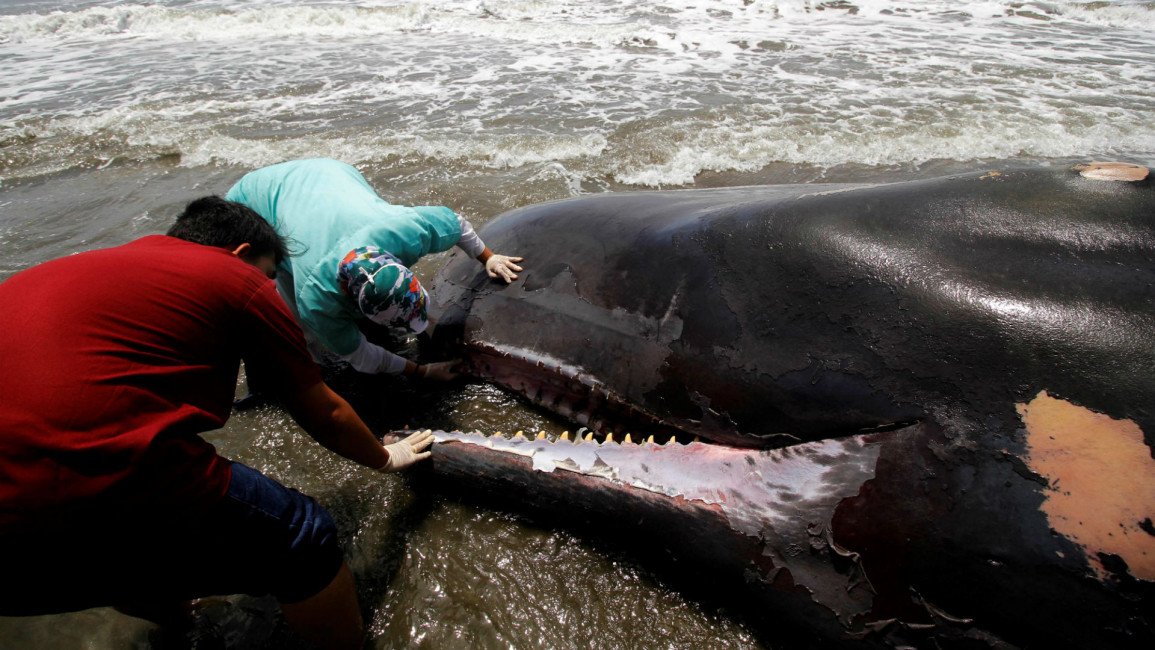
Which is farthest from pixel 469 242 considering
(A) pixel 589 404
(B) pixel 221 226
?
(B) pixel 221 226

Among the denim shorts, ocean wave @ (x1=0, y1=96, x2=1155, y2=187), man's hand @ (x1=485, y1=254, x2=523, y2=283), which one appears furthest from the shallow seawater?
the denim shorts

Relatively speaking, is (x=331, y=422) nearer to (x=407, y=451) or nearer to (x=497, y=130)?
(x=407, y=451)

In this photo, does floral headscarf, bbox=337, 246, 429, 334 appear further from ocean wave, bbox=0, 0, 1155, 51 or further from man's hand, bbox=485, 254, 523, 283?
ocean wave, bbox=0, 0, 1155, 51

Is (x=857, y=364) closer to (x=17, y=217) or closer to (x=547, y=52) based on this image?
(x=17, y=217)

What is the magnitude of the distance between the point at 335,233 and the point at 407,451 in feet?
4.01

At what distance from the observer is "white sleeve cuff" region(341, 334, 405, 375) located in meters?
3.16

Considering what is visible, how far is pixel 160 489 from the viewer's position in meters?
1.49

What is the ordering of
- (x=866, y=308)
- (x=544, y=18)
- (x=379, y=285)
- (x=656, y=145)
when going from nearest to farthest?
(x=866, y=308)
(x=379, y=285)
(x=656, y=145)
(x=544, y=18)

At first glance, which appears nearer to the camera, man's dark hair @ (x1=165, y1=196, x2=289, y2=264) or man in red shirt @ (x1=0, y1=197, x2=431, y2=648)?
man in red shirt @ (x1=0, y1=197, x2=431, y2=648)

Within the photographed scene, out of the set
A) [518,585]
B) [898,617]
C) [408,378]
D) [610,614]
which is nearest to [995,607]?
[898,617]

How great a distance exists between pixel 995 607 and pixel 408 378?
114 inches

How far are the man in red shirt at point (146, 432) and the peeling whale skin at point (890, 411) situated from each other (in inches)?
30.7

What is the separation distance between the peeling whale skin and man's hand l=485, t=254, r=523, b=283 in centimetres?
55

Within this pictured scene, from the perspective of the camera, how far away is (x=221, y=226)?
2041mm
